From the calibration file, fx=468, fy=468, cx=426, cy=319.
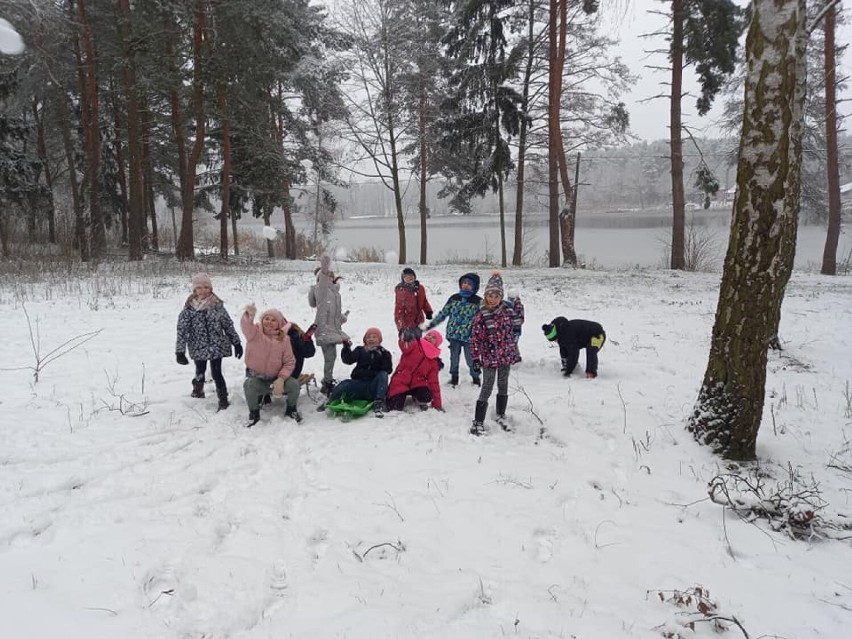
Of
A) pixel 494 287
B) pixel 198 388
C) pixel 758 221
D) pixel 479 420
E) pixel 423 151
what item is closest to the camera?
pixel 758 221

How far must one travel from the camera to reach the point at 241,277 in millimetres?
15172

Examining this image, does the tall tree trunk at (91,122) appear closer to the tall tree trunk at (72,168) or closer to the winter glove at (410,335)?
the tall tree trunk at (72,168)

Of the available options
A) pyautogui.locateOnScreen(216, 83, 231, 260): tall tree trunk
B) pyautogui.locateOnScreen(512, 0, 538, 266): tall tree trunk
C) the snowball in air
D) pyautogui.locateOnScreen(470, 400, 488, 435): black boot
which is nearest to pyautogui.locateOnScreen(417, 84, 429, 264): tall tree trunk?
pyautogui.locateOnScreen(512, 0, 538, 266): tall tree trunk

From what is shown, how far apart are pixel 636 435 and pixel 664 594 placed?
2259mm

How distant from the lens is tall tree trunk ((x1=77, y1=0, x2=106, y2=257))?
14445mm

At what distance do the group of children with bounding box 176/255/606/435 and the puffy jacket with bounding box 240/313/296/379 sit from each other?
0.01m

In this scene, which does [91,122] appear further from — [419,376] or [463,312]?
[419,376]

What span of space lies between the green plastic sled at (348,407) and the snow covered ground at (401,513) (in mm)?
155

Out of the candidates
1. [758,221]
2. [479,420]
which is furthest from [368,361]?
[758,221]

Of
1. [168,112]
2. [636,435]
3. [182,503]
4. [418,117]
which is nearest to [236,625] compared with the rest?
[182,503]

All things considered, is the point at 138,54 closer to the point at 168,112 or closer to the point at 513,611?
the point at 168,112

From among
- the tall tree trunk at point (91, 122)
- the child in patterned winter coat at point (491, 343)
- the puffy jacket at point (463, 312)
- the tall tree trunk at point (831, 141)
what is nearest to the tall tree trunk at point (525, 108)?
the tall tree trunk at point (831, 141)

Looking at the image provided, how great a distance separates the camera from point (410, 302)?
6.85 m

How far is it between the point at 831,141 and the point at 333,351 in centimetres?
1926
